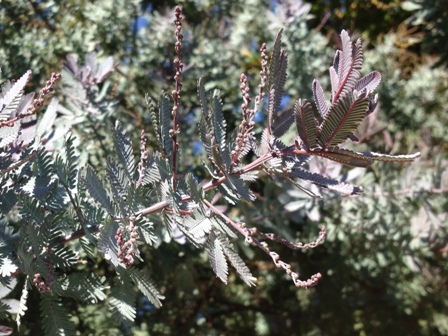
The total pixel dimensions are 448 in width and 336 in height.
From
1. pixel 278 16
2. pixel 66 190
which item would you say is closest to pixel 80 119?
pixel 66 190

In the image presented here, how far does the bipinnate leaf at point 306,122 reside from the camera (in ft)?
2.35

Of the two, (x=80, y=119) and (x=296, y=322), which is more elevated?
(x=80, y=119)

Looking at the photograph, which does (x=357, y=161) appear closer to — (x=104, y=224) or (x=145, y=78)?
(x=104, y=224)

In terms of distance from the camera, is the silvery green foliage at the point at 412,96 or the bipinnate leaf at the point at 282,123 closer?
the bipinnate leaf at the point at 282,123

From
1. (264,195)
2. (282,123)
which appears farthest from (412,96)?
(282,123)

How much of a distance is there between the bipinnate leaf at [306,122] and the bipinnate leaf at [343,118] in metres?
0.01

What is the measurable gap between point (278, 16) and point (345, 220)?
86 cm

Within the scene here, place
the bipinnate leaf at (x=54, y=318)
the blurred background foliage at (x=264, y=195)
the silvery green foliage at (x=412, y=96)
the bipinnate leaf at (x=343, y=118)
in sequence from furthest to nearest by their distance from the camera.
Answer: the silvery green foliage at (x=412, y=96) → the blurred background foliage at (x=264, y=195) → the bipinnate leaf at (x=54, y=318) → the bipinnate leaf at (x=343, y=118)

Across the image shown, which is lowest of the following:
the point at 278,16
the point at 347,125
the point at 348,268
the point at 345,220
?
the point at 348,268

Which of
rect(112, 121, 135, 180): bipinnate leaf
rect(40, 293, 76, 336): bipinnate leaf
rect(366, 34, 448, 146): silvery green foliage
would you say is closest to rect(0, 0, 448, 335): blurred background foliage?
rect(366, 34, 448, 146): silvery green foliage

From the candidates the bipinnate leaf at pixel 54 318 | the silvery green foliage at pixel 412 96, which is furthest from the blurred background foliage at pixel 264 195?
the bipinnate leaf at pixel 54 318

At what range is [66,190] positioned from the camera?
0.85 meters

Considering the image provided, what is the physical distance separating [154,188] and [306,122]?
26cm

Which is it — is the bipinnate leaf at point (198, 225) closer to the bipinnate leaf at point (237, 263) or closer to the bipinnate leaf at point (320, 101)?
the bipinnate leaf at point (237, 263)
